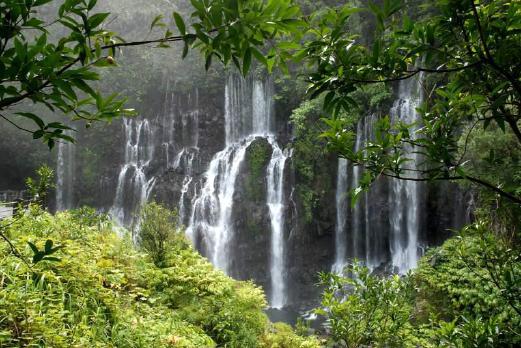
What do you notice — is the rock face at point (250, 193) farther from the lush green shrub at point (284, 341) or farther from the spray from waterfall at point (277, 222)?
the lush green shrub at point (284, 341)

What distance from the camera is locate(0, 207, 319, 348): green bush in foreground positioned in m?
2.92

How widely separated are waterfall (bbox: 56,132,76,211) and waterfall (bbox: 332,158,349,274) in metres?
16.1

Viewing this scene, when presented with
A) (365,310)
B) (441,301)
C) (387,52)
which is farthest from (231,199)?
(387,52)

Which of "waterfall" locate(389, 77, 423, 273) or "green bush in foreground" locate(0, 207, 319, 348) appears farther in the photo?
"waterfall" locate(389, 77, 423, 273)

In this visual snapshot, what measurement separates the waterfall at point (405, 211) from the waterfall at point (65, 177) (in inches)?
735

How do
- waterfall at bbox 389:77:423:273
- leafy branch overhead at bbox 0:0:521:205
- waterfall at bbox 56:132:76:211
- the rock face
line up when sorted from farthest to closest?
waterfall at bbox 56:132:76:211 → the rock face → waterfall at bbox 389:77:423:273 → leafy branch overhead at bbox 0:0:521:205

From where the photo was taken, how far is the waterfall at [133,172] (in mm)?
20609

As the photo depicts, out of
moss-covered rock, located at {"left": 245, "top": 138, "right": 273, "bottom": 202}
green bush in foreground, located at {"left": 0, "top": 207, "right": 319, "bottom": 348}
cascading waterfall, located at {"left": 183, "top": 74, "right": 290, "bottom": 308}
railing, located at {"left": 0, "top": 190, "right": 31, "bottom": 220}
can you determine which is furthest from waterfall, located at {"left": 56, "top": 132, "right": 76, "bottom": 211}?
green bush in foreground, located at {"left": 0, "top": 207, "right": 319, "bottom": 348}

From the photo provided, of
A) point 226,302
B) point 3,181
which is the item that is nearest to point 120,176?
point 3,181

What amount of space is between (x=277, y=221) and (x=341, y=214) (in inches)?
120

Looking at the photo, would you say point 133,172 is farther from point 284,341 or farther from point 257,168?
point 284,341

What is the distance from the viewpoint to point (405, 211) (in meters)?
15.2

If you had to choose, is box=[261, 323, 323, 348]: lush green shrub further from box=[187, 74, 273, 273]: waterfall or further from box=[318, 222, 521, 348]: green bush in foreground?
box=[187, 74, 273, 273]: waterfall

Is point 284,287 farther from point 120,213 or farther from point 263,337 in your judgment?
point 263,337
